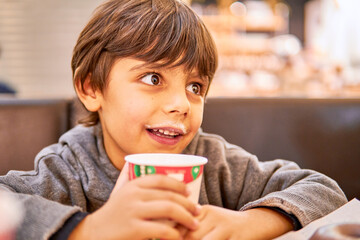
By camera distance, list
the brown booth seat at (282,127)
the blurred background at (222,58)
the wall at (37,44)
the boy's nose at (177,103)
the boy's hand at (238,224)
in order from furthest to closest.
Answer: the wall at (37,44) → the blurred background at (222,58) → the brown booth seat at (282,127) → the boy's nose at (177,103) → the boy's hand at (238,224)

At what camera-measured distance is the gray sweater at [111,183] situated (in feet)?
2.23

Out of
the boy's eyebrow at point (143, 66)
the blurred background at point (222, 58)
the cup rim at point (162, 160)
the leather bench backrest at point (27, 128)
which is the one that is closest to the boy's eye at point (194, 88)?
the boy's eyebrow at point (143, 66)

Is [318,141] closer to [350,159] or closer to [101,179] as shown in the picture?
[350,159]

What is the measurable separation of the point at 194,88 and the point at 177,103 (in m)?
0.16

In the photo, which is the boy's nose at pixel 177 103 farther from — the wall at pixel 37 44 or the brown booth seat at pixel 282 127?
the wall at pixel 37 44

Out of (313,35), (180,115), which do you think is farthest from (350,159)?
(313,35)

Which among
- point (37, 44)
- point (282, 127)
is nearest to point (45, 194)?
point (282, 127)

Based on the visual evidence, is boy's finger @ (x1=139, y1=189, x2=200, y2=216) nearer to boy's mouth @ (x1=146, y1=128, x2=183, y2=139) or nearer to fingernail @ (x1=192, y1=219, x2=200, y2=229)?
fingernail @ (x1=192, y1=219, x2=200, y2=229)

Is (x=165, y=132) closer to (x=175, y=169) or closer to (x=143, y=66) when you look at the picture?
(x=143, y=66)

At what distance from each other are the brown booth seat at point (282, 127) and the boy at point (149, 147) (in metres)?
0.27

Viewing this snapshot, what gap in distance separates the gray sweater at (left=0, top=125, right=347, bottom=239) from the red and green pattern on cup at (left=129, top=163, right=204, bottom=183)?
0.15 metres

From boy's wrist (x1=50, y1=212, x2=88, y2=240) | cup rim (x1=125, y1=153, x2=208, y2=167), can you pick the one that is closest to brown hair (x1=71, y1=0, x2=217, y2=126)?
cup rim (x1=125, y1=153, x2=208, y2=167)

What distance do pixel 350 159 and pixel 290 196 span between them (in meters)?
0.70

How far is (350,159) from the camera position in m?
1.38
